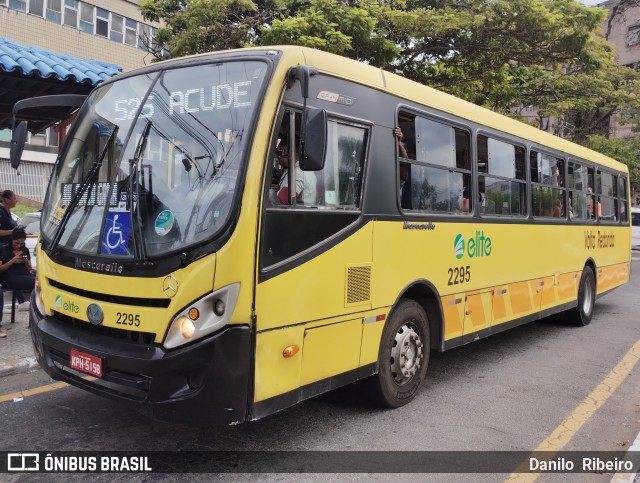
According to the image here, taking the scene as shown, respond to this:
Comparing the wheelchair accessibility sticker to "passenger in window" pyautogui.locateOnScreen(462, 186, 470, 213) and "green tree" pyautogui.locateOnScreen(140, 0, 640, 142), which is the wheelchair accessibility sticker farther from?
"green tree" pyautogui.locateOnScreen(140, 0, 640, 142)

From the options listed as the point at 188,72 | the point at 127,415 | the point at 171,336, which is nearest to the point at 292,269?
the point at 171,336

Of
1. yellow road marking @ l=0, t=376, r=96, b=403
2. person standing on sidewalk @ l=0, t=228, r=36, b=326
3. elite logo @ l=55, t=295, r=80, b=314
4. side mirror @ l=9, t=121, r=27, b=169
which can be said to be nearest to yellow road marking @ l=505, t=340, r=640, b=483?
elite logo @ l=55, t=295, r=80, b=314

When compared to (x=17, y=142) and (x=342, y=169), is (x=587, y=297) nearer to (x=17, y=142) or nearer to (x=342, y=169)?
(x=342, y=169)

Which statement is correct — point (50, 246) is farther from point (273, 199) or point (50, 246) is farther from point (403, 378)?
point (403, 378)

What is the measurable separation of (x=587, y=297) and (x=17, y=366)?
822 centimetres

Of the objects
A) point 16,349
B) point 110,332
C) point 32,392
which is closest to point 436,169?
point 110,332

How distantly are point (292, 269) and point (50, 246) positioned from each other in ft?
5.90

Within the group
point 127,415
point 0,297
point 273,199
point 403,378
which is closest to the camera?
point 273,199

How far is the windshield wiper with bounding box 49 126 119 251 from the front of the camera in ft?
12.4

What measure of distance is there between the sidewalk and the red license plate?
92.7 inches

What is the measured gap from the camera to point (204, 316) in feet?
10.3

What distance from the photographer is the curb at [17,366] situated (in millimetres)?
5289

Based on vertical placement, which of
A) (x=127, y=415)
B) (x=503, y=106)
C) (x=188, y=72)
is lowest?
(x=127, y=415)

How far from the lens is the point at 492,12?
11266 millimetres
